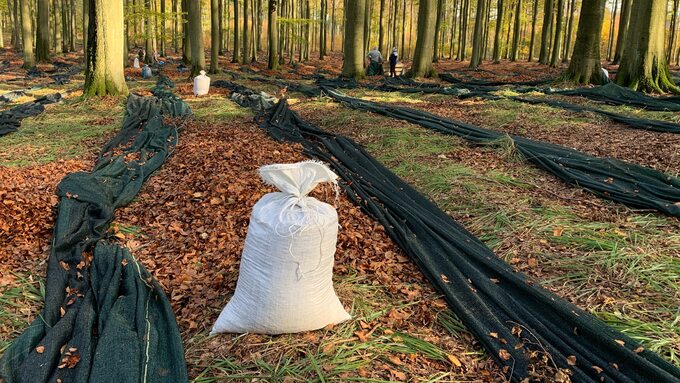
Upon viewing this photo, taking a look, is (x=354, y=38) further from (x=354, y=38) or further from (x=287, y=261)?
(x=287, y=261)

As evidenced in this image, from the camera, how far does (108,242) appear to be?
3.81 metres

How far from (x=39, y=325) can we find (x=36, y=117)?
8.42 meters

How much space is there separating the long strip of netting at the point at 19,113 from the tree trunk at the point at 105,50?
1.04 meters

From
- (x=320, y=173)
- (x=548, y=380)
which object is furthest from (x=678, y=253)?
(x=320, y=173)

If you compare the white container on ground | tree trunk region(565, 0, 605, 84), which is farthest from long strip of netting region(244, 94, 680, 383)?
tree trunk region(565, 0, 605, 84)

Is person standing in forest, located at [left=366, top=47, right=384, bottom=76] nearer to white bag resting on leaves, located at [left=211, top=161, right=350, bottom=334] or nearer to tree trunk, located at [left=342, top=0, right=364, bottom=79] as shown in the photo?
tree trunk, located at [left=342, top=0, right=364, bottom=79]

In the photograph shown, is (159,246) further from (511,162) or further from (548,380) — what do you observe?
(511,162)

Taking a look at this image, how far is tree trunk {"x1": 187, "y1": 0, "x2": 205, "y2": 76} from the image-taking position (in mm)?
15201

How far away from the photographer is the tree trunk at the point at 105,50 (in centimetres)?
1066

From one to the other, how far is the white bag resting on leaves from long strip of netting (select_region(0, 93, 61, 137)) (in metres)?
7.54

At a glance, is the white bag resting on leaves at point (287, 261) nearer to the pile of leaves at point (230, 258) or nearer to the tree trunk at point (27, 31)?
the pile of leaves at point (230, 258)

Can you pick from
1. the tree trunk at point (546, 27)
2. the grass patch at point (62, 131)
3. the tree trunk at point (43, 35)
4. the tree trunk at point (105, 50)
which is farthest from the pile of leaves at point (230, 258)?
the tree trunk at point (546, 27)

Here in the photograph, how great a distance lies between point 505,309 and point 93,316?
2.51 m

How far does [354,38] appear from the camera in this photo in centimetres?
1591
